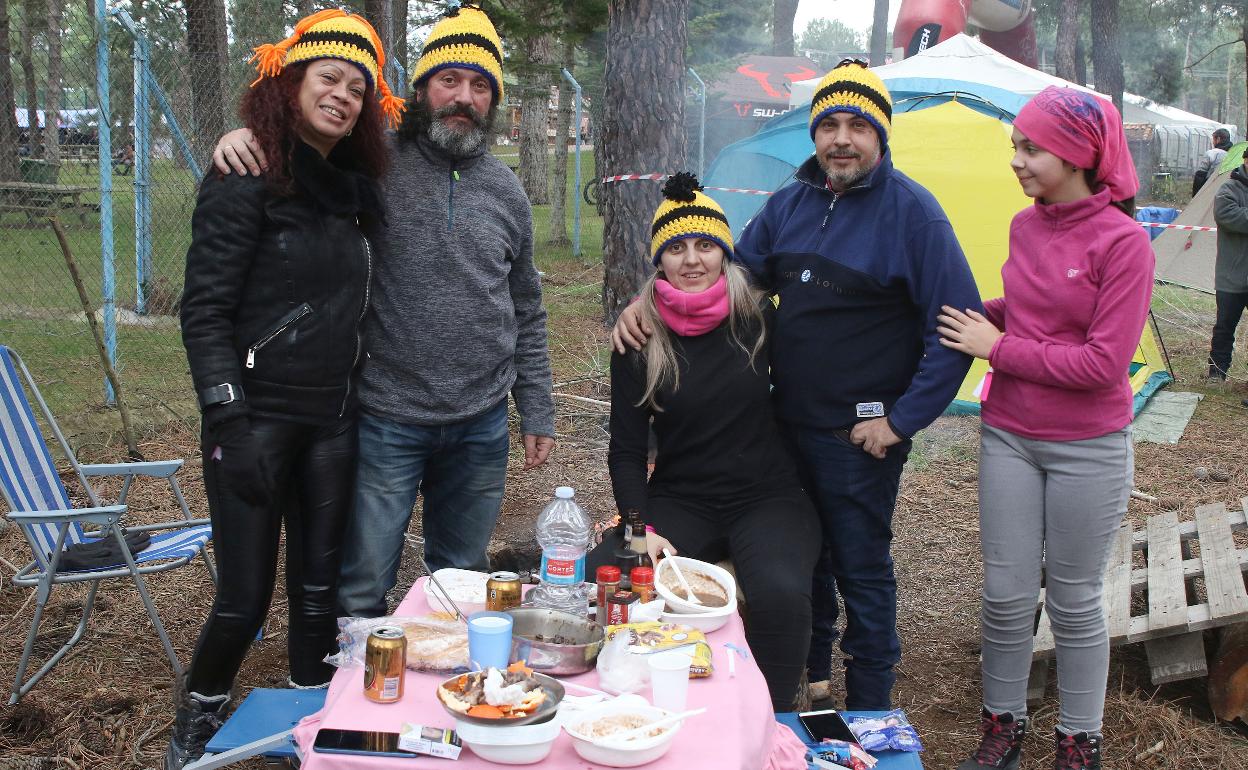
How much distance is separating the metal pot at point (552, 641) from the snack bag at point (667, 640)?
2.0 inches

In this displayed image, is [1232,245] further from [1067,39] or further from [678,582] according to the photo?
[1067,39]

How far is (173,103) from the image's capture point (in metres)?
6.80

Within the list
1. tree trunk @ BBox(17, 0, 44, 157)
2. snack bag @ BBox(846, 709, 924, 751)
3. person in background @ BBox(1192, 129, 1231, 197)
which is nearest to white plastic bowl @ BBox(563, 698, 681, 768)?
snack bag @ BBox(846, 709, 924, 751)

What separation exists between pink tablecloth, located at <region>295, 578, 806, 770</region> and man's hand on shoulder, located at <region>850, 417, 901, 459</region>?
0.96m

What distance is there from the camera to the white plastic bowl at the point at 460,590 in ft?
8.31

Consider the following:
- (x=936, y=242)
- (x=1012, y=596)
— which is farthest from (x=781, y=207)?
(x=1012, y=596)

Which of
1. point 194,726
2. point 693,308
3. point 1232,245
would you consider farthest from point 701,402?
point 1232,245

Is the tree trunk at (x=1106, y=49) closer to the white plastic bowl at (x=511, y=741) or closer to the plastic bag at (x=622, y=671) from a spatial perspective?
the plastic bag at (x=622, y=671)

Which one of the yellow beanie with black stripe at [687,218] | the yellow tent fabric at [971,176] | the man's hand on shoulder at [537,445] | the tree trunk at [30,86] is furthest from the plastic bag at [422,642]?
the yellow tent fabric at [971,176]

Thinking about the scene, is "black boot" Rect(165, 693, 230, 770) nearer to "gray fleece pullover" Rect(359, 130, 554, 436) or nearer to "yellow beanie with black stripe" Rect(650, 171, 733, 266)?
"gray fleece pullover" Rect(359, 130, 554, 436)

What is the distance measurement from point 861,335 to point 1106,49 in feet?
72.9

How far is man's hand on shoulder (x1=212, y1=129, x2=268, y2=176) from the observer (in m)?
2.63

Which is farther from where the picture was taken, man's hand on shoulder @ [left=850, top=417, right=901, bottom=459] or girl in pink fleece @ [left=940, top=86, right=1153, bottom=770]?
man's hand on shoulder @ [left=850, top=417, right=901, bottom=459]

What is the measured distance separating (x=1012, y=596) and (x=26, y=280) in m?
8.74
